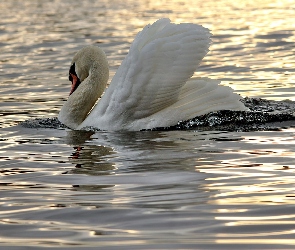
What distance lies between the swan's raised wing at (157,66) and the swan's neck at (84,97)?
1.11 m

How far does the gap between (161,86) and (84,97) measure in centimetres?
166

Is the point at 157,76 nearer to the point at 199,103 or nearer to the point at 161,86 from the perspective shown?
the point at 161,86

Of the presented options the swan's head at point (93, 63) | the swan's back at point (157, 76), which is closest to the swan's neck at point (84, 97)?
the swan's head at point (93, 63)

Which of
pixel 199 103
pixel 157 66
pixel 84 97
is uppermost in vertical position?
pixel 157 66

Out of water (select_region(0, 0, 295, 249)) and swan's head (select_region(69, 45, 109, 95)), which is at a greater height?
swan's head (select_region(69, 45, 109, 95))

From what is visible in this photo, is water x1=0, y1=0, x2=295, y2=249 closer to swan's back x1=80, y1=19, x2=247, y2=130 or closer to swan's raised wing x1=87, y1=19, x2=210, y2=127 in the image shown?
swan's back x1=80, y1=19, x2=247, y2=130

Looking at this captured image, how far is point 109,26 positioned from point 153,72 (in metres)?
13.6

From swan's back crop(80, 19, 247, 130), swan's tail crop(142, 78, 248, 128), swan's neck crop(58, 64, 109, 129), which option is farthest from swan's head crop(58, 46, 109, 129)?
swan's tail crop(142, 78, 248, 128)

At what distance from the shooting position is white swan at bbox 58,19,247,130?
9.95 metres

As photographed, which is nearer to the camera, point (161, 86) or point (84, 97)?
point (161, 86)

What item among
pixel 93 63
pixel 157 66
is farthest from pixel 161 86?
pixel 93 63

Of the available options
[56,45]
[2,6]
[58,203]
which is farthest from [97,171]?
[2,6]

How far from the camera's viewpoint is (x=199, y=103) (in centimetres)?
1033

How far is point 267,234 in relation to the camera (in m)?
5.70
